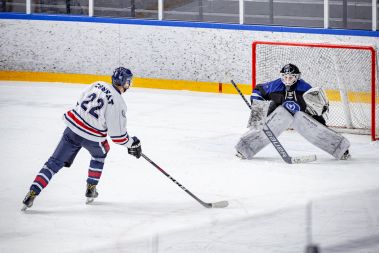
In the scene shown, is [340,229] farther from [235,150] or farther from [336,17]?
[336,17]

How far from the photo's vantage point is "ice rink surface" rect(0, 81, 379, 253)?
6199mm

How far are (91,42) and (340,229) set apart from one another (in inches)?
232

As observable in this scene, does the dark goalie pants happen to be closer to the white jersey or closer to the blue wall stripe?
the white jersey

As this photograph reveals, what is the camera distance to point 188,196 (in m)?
7.28

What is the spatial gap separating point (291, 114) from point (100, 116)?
209 centimetres

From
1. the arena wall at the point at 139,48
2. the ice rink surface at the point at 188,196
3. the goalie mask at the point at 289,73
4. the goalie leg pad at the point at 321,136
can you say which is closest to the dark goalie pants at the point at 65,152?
the ice rink surface at the point at 188,196

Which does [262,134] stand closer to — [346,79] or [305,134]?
[305,134]

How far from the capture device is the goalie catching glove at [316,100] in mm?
8242

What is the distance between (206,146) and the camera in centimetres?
890

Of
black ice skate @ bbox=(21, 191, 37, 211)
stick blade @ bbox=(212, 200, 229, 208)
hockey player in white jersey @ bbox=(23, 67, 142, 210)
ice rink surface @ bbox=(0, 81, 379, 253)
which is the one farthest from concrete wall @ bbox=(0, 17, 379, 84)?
black ice skate @ bbox=(21, 191, 37, 211)

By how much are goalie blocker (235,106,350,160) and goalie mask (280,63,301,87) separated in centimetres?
21

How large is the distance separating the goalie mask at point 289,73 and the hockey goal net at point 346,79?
108cm

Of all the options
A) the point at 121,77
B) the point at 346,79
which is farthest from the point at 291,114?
the point at 121,77

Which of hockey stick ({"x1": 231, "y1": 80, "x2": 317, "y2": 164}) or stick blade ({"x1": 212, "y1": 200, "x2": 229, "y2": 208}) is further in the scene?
hockey stick ({"x1": 231, "y1": 80, "x2": 317, "y2": 164})
